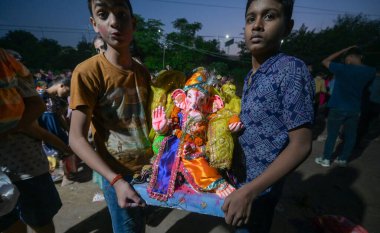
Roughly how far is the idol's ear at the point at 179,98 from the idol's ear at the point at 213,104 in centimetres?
18

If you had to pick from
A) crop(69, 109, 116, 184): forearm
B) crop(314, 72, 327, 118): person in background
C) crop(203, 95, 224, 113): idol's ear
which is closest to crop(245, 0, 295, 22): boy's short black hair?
crop(203, 95, 224, 113): idol's ear

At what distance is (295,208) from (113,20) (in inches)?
135

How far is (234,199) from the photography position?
0.99 m

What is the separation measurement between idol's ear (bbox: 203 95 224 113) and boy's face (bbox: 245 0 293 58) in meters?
0.58

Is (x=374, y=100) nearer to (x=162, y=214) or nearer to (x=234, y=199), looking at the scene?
(x=162, y=214)

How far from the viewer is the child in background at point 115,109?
118 centimetres

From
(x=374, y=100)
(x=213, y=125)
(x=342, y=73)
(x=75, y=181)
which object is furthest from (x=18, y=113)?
(x=374, y=100)

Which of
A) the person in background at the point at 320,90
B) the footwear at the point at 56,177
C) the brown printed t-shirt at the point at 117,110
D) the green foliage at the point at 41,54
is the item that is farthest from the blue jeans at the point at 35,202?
the green foliage at the point at 41,54

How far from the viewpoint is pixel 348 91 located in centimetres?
411

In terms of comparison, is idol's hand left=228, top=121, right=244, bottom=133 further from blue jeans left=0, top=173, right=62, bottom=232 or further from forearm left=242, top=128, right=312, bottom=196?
blue jeans left=0, top=173, right=62, bottom=232

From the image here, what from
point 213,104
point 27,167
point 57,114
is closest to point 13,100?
point 27,167

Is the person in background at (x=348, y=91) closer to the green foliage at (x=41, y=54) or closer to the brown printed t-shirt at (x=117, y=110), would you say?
the brown printed t-shirt at (x=117, y=110)

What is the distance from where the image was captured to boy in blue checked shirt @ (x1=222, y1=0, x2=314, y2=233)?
1.01 meters

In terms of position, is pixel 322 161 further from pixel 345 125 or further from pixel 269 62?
pixel 269 62
